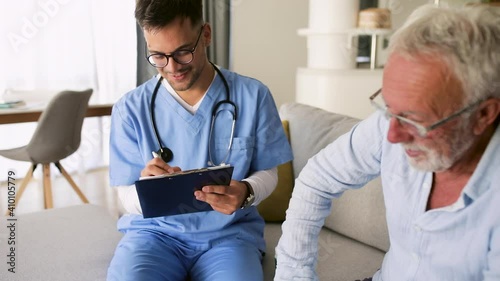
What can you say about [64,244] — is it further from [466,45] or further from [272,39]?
[272,39]

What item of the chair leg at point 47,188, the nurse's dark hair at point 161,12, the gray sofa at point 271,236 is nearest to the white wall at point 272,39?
the chair leg at point 47,188

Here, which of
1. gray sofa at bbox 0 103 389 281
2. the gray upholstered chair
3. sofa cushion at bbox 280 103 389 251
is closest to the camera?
gray sofa at bbox 0 103 389 281

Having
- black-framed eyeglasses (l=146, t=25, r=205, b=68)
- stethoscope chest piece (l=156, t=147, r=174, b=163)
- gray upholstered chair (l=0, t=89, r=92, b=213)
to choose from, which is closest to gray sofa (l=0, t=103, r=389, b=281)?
stethoscope chest piece (l=156, t=147, r=174, b=163)

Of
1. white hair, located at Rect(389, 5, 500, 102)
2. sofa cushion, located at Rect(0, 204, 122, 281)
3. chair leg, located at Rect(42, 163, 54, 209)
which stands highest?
white hair, located at Rect(389, 5, 500, 102)

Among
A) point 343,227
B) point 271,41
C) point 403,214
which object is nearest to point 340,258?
point 343,227

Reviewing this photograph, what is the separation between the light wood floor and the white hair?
8.15 ft

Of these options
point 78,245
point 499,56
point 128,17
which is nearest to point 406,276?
point 499,56

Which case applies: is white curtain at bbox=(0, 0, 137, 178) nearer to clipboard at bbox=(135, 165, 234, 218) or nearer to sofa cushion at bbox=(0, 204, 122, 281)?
sofa cushion at bbox=(0, 204, 122, 281)

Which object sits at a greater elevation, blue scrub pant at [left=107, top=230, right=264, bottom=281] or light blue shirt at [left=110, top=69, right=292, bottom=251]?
light blue shirt at [left=110, top=69, right=292, bottom=251]

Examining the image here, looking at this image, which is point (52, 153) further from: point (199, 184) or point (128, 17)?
point (199, 184)

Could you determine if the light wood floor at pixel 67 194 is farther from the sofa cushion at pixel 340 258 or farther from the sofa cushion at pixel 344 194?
the sofa cushion at pixel 340 258

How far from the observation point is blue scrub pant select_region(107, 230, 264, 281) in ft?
3.95

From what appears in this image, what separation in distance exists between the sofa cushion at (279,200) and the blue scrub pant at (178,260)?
37 cm

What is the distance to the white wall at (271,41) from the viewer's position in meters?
4.01
